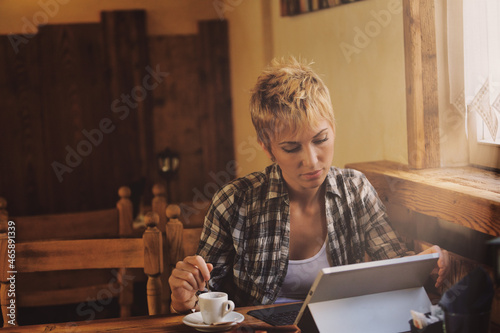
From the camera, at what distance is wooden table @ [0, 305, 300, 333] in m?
1.11

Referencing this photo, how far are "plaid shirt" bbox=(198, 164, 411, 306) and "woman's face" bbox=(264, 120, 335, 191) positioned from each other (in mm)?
40

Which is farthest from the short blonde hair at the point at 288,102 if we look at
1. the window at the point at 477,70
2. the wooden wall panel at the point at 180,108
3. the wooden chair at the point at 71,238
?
the wooden wall panel at the point at 180,108

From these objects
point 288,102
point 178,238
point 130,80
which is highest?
point 130,80

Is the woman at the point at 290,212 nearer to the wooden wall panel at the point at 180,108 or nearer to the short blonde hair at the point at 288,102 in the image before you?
the short blonde hair at the point at 288,102

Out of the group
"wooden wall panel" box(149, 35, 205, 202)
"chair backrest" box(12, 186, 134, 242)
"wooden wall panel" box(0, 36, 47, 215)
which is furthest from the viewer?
"wooden wall panel" box(149, 35, 205, 202)

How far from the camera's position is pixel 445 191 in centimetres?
129

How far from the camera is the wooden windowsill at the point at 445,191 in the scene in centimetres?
116

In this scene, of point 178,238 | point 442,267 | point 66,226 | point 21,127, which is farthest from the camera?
point 21,127

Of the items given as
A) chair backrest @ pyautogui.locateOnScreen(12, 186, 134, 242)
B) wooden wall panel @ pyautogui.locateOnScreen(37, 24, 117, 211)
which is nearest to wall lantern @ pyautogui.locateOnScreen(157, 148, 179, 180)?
wooden wall panel @ pyautogui.locateOnScreen(37, 24, 117, 211)

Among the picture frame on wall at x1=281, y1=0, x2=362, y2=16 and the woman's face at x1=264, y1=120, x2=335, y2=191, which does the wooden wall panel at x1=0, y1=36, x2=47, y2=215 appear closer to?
the picture frame on wall at x1=281, y1=0, x2=362, y2=16

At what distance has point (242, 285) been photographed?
1.42 meters

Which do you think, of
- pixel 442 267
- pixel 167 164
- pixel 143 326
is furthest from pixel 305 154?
pixel 167 164

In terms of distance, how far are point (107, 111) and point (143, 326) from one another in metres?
2.57

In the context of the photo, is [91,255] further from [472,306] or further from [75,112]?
[75,112]
